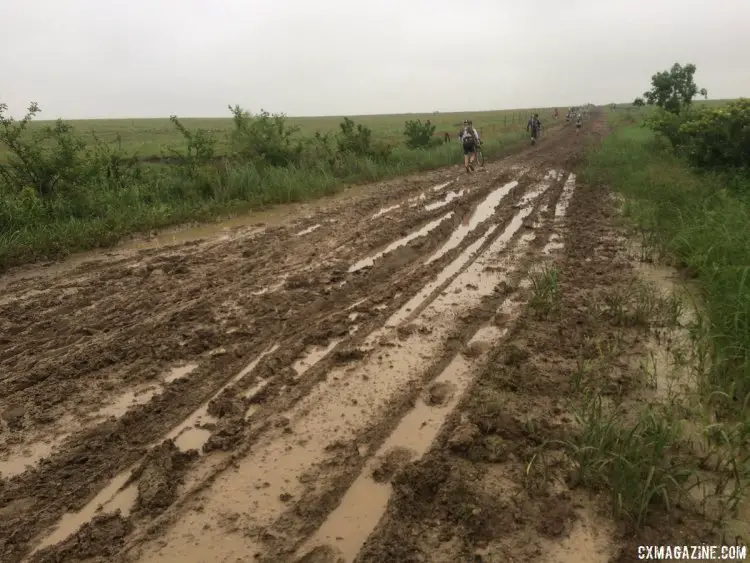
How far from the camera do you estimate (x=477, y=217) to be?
10.6m

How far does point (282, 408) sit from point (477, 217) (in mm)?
7606

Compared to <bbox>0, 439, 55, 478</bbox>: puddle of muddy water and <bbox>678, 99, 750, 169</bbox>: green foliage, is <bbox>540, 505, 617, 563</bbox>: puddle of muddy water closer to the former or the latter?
<bbox>0, 439, 55, 478</bbox>: puddle of muddy water

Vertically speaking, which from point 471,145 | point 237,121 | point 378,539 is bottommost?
point 378,539

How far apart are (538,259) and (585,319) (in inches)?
92.0

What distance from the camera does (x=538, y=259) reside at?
7.52 metres

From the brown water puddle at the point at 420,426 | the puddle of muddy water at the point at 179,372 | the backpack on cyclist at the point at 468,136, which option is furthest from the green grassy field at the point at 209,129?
the puddle of muddy water at the point at 179,372

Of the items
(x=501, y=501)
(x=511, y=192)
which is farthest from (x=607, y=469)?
(x=511, y=192)

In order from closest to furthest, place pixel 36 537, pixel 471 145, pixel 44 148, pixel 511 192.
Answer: pixel 36 537, pixel 44 148, pixel 511 192, pixel 471 145

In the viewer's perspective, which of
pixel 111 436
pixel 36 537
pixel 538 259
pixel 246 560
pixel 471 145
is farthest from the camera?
pixel 471 145

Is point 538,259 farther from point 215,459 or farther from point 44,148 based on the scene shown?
point 44,148

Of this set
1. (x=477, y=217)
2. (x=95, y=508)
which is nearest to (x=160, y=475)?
(x=95, y=508)

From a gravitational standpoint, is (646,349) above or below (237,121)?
below

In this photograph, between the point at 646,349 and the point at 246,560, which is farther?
the point at 646,349

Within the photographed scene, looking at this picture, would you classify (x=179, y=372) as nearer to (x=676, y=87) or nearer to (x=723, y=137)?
(x=723, y=137)
